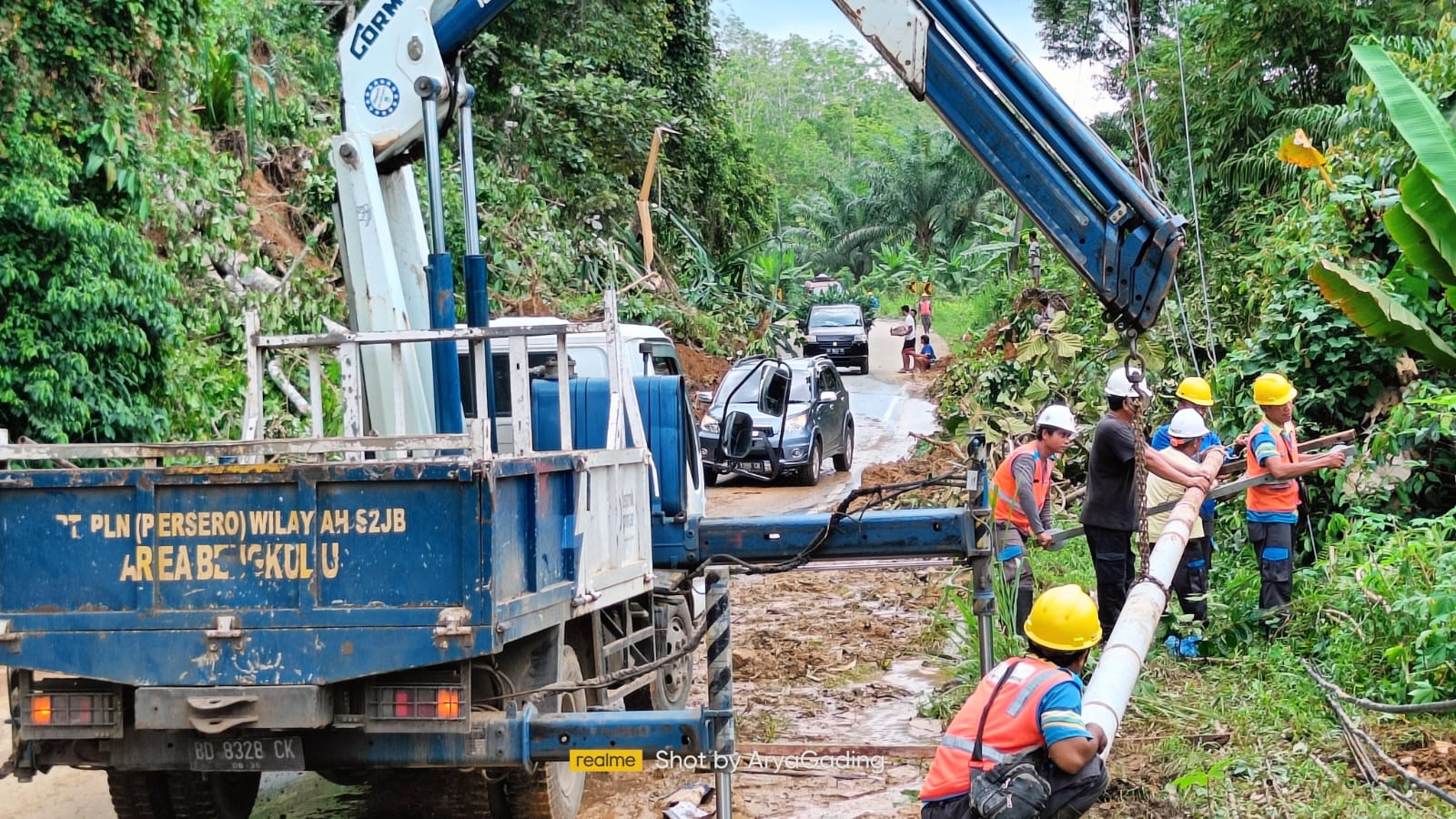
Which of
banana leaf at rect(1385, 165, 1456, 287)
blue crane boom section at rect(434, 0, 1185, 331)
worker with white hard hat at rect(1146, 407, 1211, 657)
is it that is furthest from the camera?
banana leaf at rect(1385, 165, 1456, 287)

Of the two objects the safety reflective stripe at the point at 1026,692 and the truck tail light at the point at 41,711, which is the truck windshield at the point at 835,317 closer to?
the truck tail light at the point at 41,711

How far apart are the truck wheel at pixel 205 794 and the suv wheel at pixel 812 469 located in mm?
11668

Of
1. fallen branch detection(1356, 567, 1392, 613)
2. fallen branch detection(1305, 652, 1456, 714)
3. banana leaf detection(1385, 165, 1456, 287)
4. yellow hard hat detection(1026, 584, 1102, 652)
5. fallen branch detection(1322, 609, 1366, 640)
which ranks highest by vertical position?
banana leaf detection(1385, 165, 1456, 287)

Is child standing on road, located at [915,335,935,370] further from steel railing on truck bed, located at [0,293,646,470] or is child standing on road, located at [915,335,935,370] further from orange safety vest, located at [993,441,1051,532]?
steel railing on truck bed, located at [0,293,646,470]

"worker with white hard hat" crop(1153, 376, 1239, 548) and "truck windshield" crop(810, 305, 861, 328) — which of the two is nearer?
"worker with white hard hat" crop(1153, 376, 1239, 548)

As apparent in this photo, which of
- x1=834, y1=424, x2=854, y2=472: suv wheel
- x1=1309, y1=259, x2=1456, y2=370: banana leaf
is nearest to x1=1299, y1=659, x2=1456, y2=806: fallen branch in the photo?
x1=1309, y1=259, x2=1456, y2=370: banana leaf

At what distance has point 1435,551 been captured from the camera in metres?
7.61

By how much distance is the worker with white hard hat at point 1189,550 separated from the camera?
8445mm

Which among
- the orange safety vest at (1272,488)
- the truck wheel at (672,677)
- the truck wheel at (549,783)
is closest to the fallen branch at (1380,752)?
the orange safety vest at (1272,488)

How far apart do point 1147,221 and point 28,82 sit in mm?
9471

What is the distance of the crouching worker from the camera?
4004 mm

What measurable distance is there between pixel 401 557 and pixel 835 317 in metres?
30.0

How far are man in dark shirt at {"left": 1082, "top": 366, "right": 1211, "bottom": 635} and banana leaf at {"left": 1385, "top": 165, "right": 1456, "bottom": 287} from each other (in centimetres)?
243

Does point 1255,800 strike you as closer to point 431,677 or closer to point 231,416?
point 431,677
